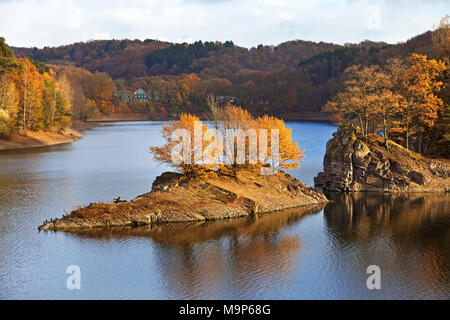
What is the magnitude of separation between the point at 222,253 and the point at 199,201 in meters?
8.99

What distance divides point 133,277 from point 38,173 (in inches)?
1521

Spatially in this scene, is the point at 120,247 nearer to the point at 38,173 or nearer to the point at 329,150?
the point at 329,150

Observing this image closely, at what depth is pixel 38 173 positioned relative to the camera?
205 feet

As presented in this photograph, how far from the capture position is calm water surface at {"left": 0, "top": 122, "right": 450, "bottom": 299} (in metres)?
26.8

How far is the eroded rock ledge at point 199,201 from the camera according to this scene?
1462 inches

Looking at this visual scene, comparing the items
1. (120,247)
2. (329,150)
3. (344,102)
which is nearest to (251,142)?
(329,150)

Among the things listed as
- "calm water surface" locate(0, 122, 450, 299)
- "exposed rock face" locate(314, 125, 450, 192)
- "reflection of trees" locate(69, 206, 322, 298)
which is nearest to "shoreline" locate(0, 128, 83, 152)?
"calm water surface" locate(0, 122, 450, 299)

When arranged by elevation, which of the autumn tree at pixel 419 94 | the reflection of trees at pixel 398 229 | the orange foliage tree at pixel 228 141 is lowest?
the reflection of trees at pixel 398 229

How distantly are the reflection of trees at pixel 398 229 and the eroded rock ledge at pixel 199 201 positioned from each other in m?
4.32

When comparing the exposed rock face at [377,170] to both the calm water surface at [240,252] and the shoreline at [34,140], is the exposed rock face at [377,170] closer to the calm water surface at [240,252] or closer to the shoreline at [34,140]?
the calm water surface at [240,252]

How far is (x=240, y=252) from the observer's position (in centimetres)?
3297

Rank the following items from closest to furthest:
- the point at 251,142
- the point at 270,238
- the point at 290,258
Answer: the point at 290,258
the point at 270,238
the point at 251,142

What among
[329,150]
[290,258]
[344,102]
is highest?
[344,102]

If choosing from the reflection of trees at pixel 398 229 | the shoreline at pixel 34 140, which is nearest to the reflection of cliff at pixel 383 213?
the reflection of trees at pixel 398 229
